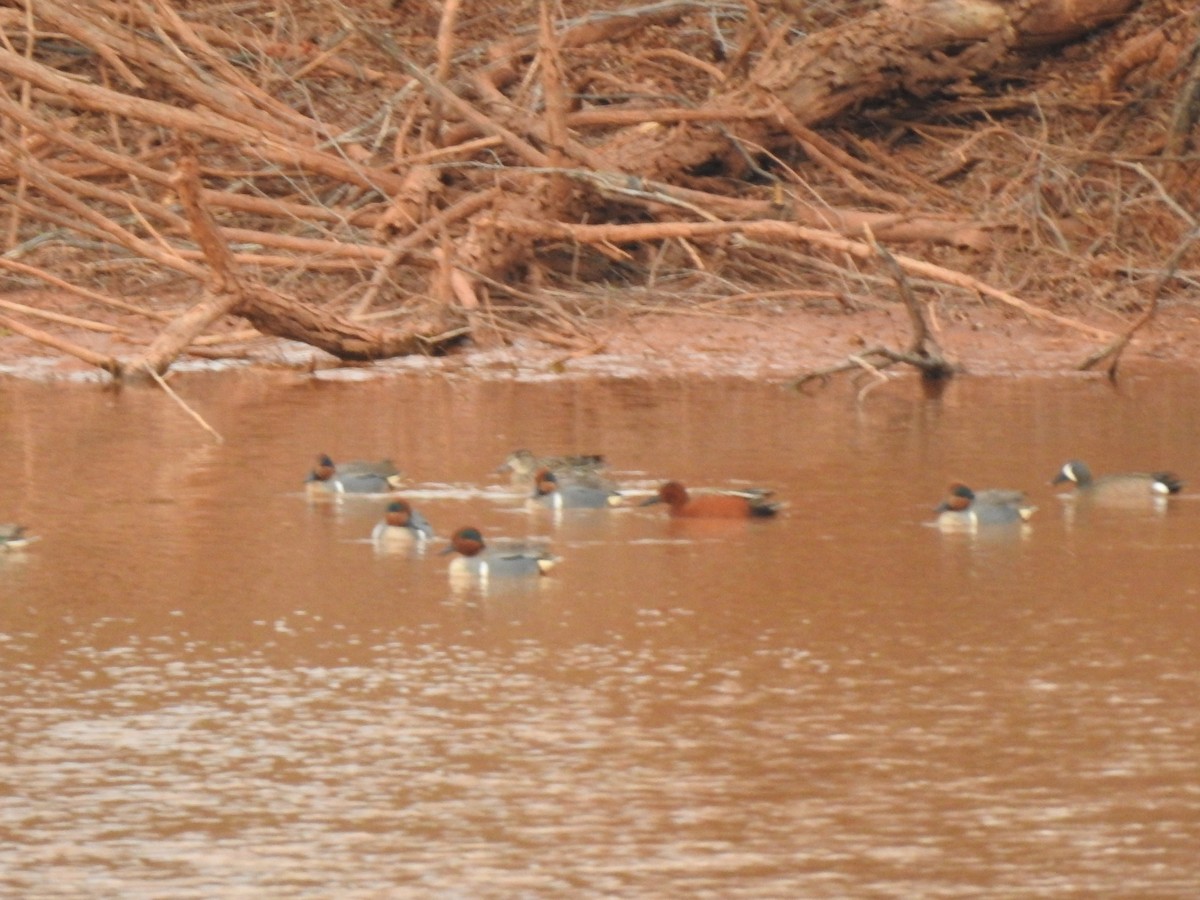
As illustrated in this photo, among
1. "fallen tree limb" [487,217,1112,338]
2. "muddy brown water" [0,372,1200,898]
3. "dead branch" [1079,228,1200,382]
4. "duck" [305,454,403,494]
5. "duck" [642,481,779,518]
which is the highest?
"fallen tree limb" [487,217,1112,338]

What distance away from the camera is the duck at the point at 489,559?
8891 mm

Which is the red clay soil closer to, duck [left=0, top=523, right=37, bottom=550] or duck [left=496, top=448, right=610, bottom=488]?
duck [left=496, top=448, right=610, bottom=488]

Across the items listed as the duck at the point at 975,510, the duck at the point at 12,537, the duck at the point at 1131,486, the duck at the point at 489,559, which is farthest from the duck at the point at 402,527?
the duck at the point at 1131,486

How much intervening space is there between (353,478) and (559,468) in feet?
3.07

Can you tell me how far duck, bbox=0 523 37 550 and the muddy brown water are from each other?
8 centimetres

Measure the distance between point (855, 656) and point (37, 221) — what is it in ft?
41.5

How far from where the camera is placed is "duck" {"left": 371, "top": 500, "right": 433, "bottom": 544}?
31.3ft

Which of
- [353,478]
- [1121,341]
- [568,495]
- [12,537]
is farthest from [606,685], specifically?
[1121,341]

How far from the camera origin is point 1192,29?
19281 mm

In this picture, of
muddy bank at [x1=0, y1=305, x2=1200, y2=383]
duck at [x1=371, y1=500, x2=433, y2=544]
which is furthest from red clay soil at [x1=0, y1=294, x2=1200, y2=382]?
duck at [x1=371, y1=500, x2=433, y2=544]

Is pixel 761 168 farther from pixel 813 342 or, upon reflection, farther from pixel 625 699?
pixel 625 699

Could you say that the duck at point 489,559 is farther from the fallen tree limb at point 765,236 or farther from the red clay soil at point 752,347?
the red clay soil at point 752,347

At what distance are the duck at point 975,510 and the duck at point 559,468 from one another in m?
1.63

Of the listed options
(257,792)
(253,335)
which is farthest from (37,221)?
(257,792)
